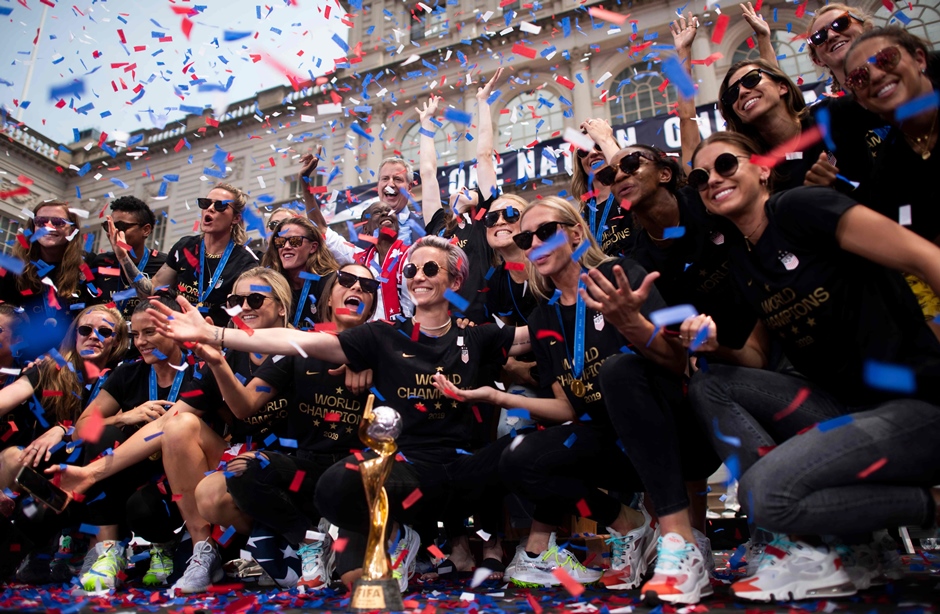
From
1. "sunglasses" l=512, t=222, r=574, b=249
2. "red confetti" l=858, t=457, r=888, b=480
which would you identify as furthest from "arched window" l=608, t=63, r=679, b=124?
"red confetti" l=858, t=457, r=888, b=480

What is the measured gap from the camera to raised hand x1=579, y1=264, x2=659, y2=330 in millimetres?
2359

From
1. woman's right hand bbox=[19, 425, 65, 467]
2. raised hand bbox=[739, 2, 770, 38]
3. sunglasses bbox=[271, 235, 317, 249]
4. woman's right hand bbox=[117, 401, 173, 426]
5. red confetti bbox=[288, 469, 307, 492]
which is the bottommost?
red confetti bbox=[288, 469, 307, 492]

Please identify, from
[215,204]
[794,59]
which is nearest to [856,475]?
[215,204]

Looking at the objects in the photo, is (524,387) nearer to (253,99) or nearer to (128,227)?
(128,227)

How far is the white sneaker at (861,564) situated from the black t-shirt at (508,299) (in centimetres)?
250

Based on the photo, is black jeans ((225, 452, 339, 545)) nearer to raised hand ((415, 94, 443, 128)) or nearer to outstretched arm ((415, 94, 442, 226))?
outstretched arm ((415, 94, 442, 226))

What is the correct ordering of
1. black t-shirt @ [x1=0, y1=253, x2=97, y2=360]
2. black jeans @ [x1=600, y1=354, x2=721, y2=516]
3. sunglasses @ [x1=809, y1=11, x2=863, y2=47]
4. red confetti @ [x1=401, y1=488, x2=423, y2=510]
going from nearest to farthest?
1. black jeans @ [x1=600, y1=354, x2=721, y2=516]
2. red confetti @ [x1=401, y1=488, x2=423, y2=510]
3. sunglasses @ [x1=809, y1=11, x2=863, y2=47]
4. black t-shirt @ [x1=0, y1=253, x2=97, y2=360]

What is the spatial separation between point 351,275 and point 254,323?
28.9 inches

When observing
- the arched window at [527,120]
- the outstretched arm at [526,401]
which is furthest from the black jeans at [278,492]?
the arched window at [527,120]

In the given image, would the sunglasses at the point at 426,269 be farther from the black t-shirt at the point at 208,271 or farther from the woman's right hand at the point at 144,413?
the black t-shirt at the point at 208,271

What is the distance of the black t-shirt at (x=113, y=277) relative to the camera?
222 inches

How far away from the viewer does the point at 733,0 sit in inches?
742

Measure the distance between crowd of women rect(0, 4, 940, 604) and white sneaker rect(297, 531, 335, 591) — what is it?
0.7 inches

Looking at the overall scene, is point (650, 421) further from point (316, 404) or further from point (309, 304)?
point (309, 304)
